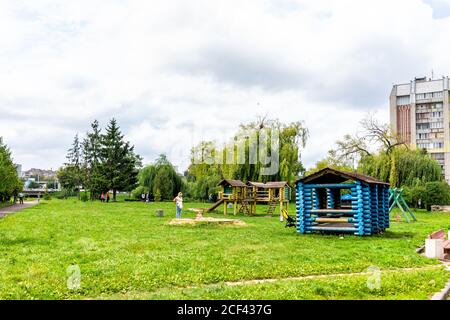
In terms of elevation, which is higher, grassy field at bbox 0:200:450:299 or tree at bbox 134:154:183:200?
tree at bbox 134:154:183:200

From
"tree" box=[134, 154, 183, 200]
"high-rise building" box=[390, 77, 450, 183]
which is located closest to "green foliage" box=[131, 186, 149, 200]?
"tree" box=[134, 154, 183, 200]

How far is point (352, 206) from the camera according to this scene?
56.3 ft

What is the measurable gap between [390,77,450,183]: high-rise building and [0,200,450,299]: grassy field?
2905 inches

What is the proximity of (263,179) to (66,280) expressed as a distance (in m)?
33.1

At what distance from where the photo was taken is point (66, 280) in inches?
313

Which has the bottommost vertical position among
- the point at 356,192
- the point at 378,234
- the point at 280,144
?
the point at 378,234

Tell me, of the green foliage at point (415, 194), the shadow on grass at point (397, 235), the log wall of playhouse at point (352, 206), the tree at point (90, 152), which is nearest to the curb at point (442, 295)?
the log wall of playhouse at point (352, 206)

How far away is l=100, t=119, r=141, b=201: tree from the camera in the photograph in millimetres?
59125

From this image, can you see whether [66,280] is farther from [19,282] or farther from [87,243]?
[87,243]

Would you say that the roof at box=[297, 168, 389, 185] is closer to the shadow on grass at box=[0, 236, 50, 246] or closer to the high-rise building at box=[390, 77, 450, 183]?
the shadow on grass at box=[0, 236, 50, 246]

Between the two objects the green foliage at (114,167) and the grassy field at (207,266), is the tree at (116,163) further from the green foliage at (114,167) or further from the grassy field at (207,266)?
the grassy field at (207,266)
